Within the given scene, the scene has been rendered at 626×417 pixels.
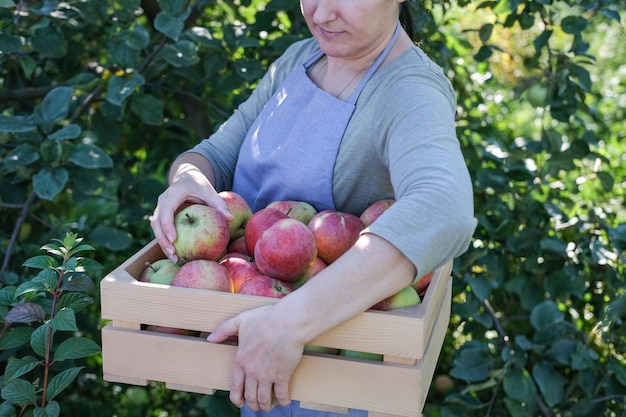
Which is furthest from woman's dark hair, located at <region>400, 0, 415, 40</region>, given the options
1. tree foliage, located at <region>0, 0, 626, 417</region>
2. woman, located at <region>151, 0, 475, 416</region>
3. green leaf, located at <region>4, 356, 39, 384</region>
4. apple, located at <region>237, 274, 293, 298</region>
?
green leaf, located at <region>4, 356, 39, 384</region>

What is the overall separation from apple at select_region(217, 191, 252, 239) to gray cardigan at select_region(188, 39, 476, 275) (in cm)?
17

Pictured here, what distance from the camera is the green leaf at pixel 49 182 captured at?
1.97m

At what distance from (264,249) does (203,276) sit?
0.39ft

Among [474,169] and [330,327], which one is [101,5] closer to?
[474,169]

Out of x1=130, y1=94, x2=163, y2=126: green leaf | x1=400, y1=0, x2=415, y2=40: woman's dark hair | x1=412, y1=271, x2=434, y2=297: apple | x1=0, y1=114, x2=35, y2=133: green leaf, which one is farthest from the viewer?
x1=130, y1=94, x2=163, y2=126: green leaf

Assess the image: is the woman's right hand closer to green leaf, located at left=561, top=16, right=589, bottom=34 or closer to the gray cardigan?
the gray cardigan

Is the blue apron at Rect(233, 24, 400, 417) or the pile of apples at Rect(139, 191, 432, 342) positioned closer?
the pile of apples at Rect(139, 191, 432, 342)

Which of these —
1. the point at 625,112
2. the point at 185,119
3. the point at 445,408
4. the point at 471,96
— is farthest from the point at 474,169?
the point at 625,112

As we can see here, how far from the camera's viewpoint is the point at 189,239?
4.65 ft

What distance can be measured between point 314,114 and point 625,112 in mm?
3203

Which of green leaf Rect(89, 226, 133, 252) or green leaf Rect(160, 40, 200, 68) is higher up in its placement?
green leaf Rect(160, 40, 200, 68)

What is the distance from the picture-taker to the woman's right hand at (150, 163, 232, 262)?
1.45 metres

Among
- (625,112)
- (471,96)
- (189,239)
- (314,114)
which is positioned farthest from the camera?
(625,112)

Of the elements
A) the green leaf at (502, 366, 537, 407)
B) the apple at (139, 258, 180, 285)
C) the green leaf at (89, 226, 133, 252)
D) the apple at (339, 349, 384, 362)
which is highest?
the apple at (139, 258, 180, 285)
